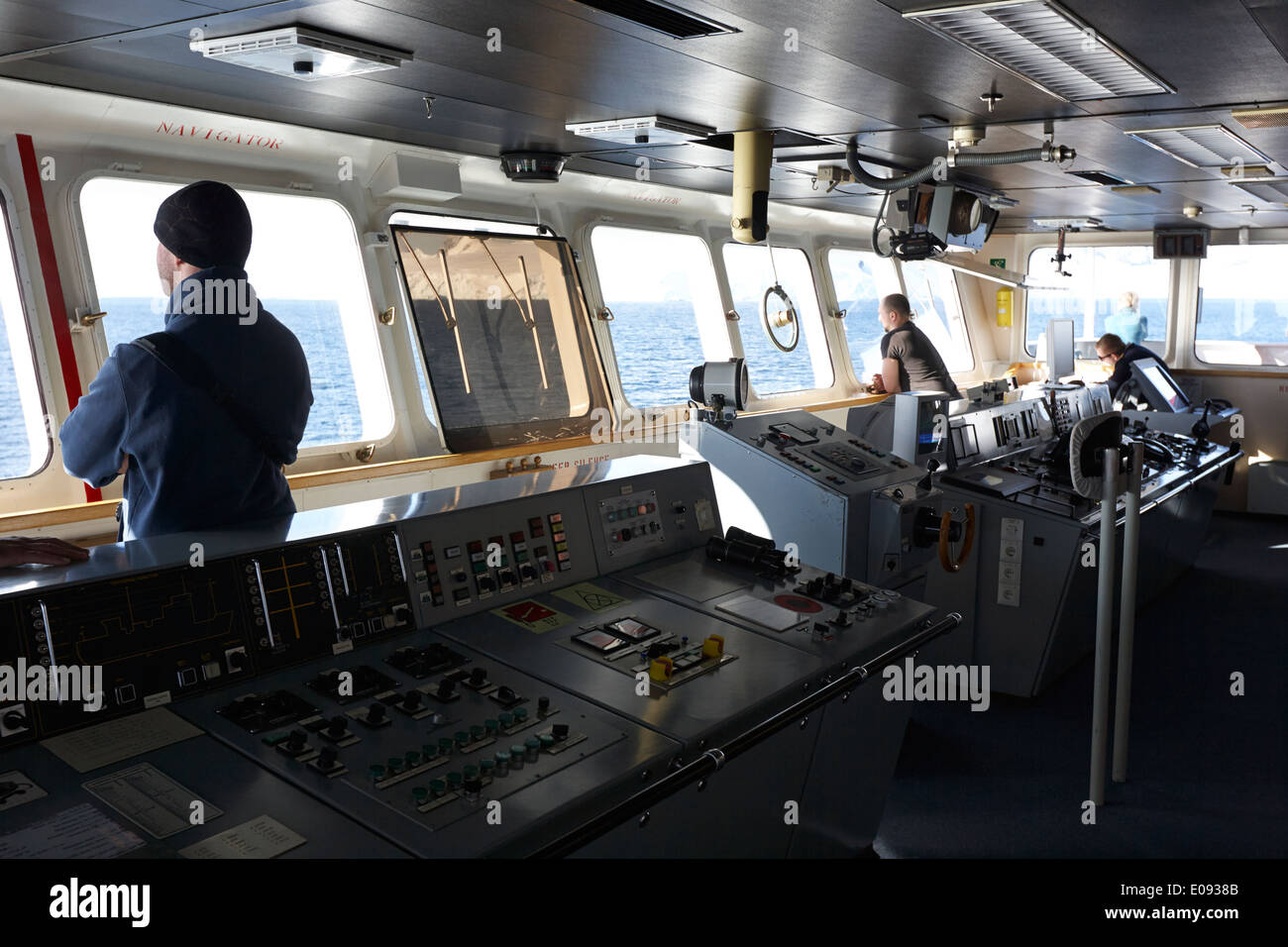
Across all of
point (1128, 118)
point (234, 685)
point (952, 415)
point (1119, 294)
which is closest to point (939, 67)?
point (1128, 118)

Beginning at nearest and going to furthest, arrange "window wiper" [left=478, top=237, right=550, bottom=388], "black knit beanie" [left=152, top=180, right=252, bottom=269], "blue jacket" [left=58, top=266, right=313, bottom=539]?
1. "blue jacket" [left=58, top=266, right=313, bottom=539]
2. "black knit beanie" [left=152, top=180, right=252, bottom=269]
3. "window wiper" [left=478, top=237, right=550, bottom=388]

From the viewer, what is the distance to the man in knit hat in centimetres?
202

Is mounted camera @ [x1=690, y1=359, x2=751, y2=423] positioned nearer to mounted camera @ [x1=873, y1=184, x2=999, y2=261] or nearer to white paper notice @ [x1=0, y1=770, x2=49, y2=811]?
mounted camera @ [x1=873, y1=184, x2=999, y2=261]

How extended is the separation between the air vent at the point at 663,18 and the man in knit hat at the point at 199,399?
105 centimetres

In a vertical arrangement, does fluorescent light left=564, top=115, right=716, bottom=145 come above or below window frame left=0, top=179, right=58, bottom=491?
above

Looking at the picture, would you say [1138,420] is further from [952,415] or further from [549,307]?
[549,307]

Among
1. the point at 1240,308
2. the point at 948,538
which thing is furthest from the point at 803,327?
the point at 948,538

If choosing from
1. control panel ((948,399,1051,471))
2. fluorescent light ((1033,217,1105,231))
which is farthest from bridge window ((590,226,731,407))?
fluorescent light ((1033,217,1105,231))

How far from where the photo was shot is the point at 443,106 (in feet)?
12.2

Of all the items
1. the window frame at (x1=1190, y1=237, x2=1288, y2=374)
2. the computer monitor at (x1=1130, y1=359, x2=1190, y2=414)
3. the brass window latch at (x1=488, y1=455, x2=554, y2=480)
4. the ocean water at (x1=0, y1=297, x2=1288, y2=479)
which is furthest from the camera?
the window frame at (x1=1190, y1=237, x2=1288, y2=374)

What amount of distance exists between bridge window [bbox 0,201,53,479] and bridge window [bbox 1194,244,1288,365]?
8.57 m

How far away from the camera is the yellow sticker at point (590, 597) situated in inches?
88.3

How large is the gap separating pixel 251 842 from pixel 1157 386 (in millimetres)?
7091
